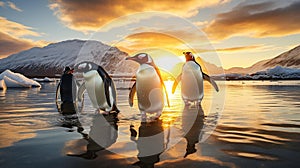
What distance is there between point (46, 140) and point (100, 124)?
1562 mm

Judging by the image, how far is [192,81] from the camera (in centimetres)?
950

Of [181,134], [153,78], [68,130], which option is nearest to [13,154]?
[68,130]

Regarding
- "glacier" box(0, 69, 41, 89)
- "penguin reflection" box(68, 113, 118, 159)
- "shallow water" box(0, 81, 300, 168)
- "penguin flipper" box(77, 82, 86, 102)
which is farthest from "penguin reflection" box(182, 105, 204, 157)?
"glacier" box(0, 69, 41, 89)

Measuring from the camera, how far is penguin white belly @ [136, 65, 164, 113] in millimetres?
6535

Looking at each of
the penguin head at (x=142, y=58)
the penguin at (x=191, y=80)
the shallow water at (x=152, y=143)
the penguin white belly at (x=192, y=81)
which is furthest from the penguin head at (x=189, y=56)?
the shallow water at (x=152, y=143)

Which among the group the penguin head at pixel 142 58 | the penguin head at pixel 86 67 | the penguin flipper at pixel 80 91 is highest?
the penguin head at pixel 142 58

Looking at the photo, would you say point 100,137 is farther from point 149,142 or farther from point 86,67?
point 86,67

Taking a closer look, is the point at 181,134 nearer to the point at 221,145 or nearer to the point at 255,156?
the point at 221,145

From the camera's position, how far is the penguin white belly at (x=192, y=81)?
952 centimetres

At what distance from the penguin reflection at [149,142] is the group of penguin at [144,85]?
2.72 ft

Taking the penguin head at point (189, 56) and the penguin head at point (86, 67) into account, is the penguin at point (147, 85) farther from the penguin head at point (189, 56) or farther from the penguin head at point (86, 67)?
the penguin head at point (189, 56)

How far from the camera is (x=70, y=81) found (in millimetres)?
9891

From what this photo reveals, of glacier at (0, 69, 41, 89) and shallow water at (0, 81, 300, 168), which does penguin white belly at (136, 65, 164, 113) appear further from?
glacier at (0, 69, 41, 89)

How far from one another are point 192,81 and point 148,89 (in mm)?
3303
